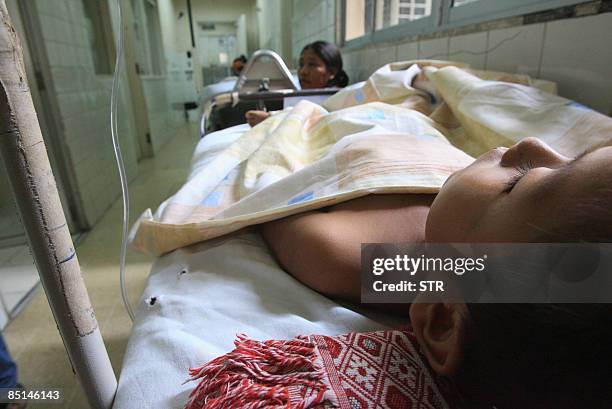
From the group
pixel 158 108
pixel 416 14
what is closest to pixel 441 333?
pixel 416 14

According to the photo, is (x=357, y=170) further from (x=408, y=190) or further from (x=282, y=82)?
(x=282, y=82)

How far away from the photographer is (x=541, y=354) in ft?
0.77

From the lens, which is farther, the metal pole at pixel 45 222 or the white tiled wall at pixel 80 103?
the white tiled wall at pixel 80 103

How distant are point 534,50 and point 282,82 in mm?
1256

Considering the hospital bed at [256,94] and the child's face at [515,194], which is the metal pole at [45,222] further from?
the hospital bed at [256,94]

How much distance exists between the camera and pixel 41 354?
3.26 feet

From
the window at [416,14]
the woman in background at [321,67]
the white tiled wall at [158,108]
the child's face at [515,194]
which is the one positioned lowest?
the white tiled wall at [158,108]

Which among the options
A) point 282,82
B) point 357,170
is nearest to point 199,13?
point 282,82

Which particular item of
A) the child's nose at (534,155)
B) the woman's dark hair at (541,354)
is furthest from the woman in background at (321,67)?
the woman's dark hair at (541,354)

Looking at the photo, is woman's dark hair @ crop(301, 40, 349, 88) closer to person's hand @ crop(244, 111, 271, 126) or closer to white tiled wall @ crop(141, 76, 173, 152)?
person's hand @ crop(244, 111, 271, 126)

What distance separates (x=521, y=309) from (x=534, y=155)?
0.57 ft

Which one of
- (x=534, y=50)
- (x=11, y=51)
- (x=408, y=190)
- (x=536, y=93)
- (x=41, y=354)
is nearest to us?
(x=11, y=51)

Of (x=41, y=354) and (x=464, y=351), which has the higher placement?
(x=464, y=351)

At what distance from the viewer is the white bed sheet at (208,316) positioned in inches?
14.1
